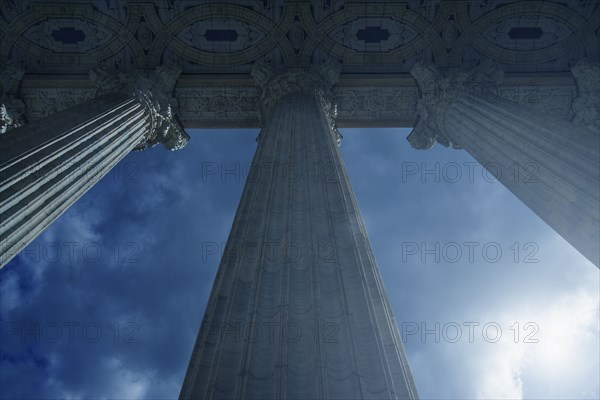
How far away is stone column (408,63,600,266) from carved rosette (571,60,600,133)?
42 millimetres

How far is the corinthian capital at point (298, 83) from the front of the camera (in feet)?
75.3

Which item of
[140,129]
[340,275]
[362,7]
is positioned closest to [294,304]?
[340,275]

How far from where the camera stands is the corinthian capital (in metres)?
23.0

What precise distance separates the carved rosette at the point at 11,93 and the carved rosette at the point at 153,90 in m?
3.34

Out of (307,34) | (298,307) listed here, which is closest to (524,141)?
(298,307)

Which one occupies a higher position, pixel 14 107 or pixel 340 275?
pixel 14 107

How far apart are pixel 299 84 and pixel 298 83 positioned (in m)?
0.06

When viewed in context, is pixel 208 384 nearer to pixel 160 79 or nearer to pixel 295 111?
pixel 295 111

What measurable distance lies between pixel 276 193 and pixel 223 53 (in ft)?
48.1

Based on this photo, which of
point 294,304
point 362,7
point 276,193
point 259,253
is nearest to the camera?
point 294,304

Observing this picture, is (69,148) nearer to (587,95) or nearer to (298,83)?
(298,83)

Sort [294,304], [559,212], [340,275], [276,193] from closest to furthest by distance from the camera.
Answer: [294,304] < [340,275] < [276,193] < [559,212]

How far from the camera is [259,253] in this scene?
34.4ft

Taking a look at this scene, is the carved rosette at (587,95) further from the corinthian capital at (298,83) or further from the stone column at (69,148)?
the stone column at (69,148)
